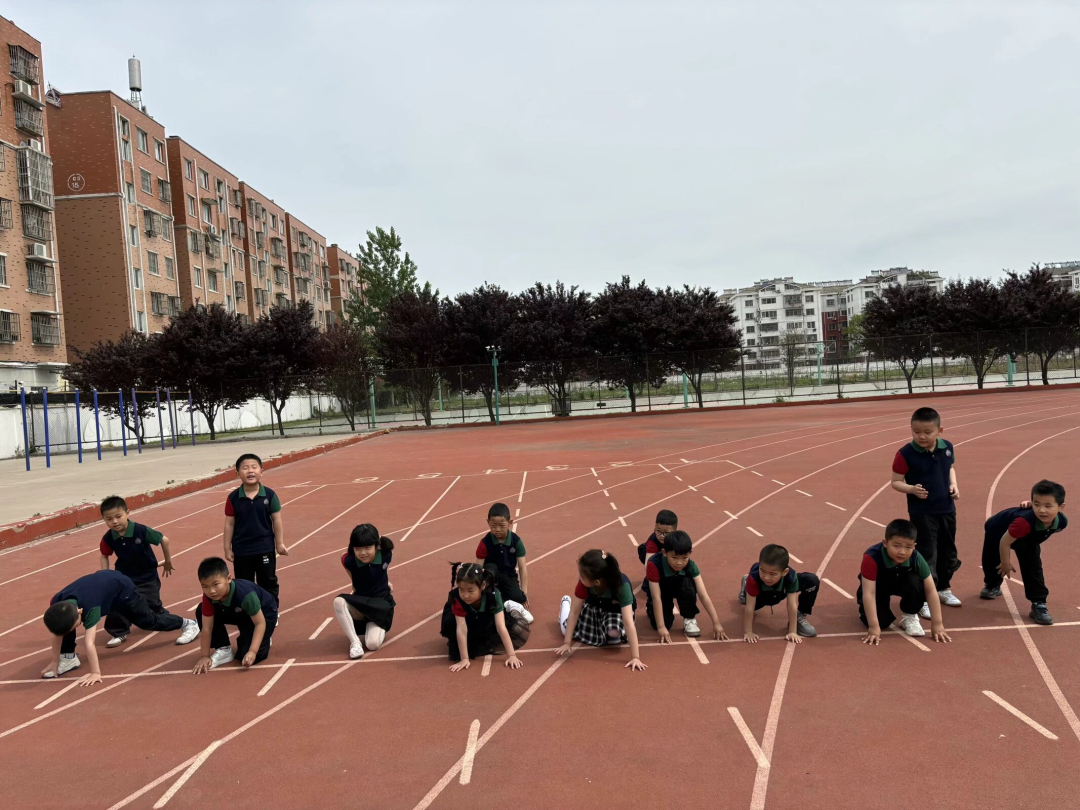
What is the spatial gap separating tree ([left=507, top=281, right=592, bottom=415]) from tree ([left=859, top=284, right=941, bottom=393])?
13.1 metres

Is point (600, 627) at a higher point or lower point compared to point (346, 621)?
lower

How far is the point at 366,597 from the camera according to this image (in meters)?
5.46

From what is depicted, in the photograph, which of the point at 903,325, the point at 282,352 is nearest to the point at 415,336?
the point at 282,352

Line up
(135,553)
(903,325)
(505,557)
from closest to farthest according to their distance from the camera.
Answer: (505,557) < (135,553) < (903,325)

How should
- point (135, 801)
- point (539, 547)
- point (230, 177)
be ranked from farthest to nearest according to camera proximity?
point (230, 177), point (539, 547), point (135, 801)

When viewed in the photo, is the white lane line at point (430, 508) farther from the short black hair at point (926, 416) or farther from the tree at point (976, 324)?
the tree at point (976, 324)

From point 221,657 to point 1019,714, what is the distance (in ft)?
15.8

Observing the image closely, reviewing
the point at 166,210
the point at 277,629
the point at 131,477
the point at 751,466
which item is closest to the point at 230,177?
the point at 166,210

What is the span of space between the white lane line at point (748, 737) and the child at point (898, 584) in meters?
1.45

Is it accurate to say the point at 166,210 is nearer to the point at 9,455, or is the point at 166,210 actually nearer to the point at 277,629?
the point at 9,455

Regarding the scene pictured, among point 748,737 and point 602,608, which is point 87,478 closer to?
point 602,608

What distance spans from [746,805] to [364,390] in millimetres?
30878

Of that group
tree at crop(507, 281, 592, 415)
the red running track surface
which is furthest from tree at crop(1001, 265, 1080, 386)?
the red running track surface

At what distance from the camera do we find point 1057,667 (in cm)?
433
